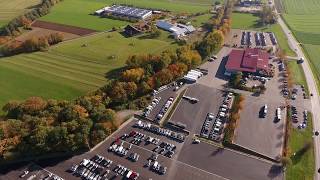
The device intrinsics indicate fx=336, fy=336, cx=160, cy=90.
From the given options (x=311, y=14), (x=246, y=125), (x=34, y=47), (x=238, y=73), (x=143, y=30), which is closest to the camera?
(x=246, y=125)

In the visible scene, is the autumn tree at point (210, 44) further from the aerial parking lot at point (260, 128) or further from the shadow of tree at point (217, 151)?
the shadow of tree at point (217, 151)

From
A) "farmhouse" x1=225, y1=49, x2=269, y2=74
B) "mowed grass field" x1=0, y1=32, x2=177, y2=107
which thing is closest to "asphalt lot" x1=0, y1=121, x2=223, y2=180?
"mowed grass field" x1=0, y1=32, x2=177, y2=107

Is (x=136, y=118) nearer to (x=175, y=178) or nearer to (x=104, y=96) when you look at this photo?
(x=104, y=96)

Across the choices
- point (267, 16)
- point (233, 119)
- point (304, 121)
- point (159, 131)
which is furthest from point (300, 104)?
point (267, 16)

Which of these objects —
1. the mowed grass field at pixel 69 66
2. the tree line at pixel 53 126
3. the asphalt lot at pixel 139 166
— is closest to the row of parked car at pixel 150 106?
the tree line at pixel 53 126

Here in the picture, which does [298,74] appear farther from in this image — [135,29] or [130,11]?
[130,11]

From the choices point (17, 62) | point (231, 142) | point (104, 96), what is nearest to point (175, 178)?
point (231, 142)

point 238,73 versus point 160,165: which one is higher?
point 238,73

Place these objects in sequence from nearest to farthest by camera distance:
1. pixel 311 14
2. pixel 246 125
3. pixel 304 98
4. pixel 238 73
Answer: pixel 246 125
pixel 304 98
pixel 238 73
pixel 311 14
